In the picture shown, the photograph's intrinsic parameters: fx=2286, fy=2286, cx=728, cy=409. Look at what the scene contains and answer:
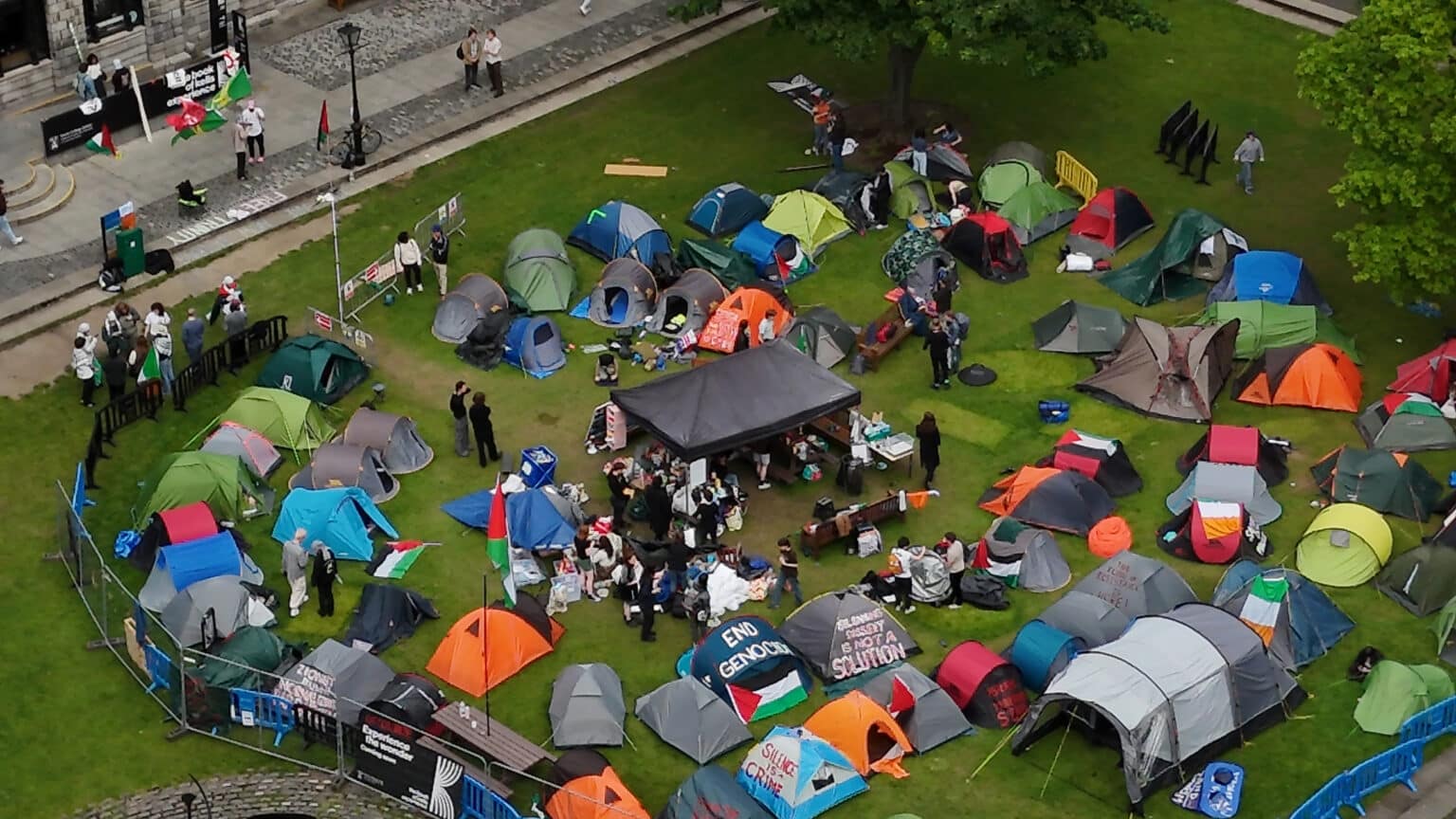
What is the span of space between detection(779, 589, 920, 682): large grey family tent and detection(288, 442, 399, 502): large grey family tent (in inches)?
368

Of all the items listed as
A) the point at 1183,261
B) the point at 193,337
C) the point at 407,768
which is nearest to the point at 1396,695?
the point at 1183,261

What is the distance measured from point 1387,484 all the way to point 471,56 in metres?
26.8

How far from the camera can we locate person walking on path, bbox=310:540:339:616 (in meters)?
42.7

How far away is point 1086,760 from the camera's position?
4028cm

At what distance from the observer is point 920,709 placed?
1588 inches

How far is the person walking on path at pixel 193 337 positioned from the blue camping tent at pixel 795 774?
17088 mm

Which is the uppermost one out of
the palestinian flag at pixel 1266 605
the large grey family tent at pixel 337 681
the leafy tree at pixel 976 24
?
the leafy tree at pixel 976 24

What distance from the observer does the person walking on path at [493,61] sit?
6000cm

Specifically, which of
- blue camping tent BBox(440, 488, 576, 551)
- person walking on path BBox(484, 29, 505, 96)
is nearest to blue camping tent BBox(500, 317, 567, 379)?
blue camping tent BBox(440, 488, 576, 551)

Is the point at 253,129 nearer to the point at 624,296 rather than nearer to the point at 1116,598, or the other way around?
the point at 624,296

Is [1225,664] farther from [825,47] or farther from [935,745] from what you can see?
[825,47]

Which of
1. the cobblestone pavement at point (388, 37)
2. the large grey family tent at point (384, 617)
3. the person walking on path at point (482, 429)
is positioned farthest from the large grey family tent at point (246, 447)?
the cobblestone pavement at point (388, 37)

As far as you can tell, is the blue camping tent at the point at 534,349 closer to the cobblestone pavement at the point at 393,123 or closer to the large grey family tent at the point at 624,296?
the large grey family tent at the point at 624,296

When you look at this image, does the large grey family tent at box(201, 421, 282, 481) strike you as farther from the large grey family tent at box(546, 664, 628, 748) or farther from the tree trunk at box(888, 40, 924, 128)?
the tree trunk at box(888, 40, 924, 128)
